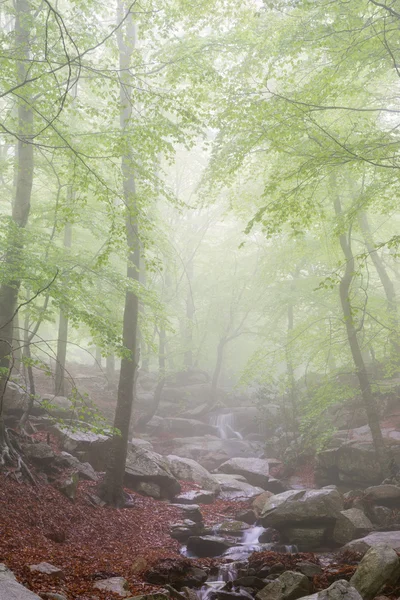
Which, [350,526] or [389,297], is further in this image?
[389,297]

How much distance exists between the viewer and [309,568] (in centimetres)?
729

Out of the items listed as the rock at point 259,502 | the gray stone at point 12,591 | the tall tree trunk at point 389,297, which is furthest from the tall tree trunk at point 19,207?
the tall tree trunk at point 389,297

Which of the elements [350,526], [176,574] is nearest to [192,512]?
[350,526]

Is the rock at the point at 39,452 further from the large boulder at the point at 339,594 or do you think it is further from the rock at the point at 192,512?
the large boulder at the point at 339,594

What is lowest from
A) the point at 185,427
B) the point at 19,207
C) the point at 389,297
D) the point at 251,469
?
the point at 251,469

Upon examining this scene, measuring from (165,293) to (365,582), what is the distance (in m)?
19.6

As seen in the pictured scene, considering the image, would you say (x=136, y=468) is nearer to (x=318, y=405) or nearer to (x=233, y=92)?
(x=318, y=405)

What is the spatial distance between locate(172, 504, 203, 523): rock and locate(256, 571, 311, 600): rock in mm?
4975

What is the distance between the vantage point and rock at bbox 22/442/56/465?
970cm

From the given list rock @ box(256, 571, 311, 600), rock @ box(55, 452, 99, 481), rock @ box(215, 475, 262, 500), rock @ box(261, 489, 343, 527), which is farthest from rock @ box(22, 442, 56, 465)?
rock @ box(215, 475, 262, 500)

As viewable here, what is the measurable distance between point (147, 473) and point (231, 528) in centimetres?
287

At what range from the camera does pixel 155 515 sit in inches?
413

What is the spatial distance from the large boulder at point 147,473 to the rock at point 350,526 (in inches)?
190

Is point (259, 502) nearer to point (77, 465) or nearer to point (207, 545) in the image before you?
point (207, 545)
